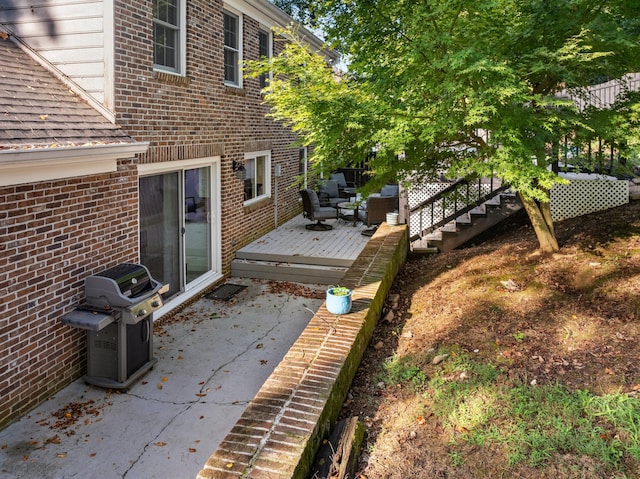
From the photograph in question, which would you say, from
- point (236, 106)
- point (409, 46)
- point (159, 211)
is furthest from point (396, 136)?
point (236, 106)

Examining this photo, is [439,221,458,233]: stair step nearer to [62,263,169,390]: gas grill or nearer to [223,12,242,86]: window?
[223,12,242,86]: window

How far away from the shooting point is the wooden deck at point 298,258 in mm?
9312

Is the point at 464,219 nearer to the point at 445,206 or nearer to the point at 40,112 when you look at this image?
the point at 445,206

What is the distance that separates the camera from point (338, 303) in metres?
5.25

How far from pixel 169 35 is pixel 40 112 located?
2.89m

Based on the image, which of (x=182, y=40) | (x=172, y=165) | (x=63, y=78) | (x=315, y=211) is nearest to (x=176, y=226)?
(x=172, y=165)

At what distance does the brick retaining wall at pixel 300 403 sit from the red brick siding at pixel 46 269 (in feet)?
8.82

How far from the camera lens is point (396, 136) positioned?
16.8 ft

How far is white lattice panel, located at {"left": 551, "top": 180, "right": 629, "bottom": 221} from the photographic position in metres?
8.96

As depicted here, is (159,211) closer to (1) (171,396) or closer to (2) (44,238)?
(2) (44,238)

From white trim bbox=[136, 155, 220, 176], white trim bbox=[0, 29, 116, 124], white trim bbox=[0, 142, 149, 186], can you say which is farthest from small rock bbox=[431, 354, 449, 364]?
white trim bbox=[0, 29, 116, 124]

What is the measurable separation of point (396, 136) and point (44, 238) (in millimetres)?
3807

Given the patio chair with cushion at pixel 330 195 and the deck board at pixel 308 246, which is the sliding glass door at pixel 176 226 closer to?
the deck board at pixel 308 246

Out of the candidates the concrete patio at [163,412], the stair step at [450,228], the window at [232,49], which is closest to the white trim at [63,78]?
the concrete patio at [163,412]
